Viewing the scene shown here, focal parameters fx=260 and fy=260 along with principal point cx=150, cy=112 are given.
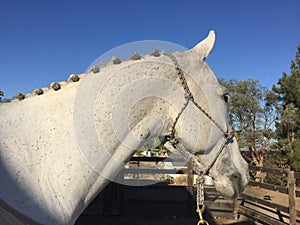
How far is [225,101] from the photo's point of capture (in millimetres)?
2086

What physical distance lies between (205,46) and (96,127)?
1066mm

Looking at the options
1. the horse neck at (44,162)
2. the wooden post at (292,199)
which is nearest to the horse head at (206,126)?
the horse neck at (44,162)

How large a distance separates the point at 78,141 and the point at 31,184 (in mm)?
351

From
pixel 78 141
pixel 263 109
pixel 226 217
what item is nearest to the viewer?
pixel 78 141

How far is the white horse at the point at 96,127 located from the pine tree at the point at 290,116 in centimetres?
1499

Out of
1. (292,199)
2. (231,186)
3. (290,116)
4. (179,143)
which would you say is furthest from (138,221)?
(290,116)

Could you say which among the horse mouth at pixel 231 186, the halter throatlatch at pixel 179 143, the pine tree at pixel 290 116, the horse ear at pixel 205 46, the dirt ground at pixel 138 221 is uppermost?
the pine tree at pixel 290 116

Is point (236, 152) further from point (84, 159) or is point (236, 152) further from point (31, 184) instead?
point (31, 184)

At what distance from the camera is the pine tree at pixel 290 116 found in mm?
14844

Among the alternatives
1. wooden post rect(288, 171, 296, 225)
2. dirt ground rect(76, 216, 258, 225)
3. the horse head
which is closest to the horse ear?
the horse head

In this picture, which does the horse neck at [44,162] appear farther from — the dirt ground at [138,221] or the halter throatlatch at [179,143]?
the dirt ground at [138,221]

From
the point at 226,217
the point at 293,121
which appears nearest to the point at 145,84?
the point at 226,217

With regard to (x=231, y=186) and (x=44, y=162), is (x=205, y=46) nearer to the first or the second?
(x=231, y=186)

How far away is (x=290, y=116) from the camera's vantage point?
15688mm
